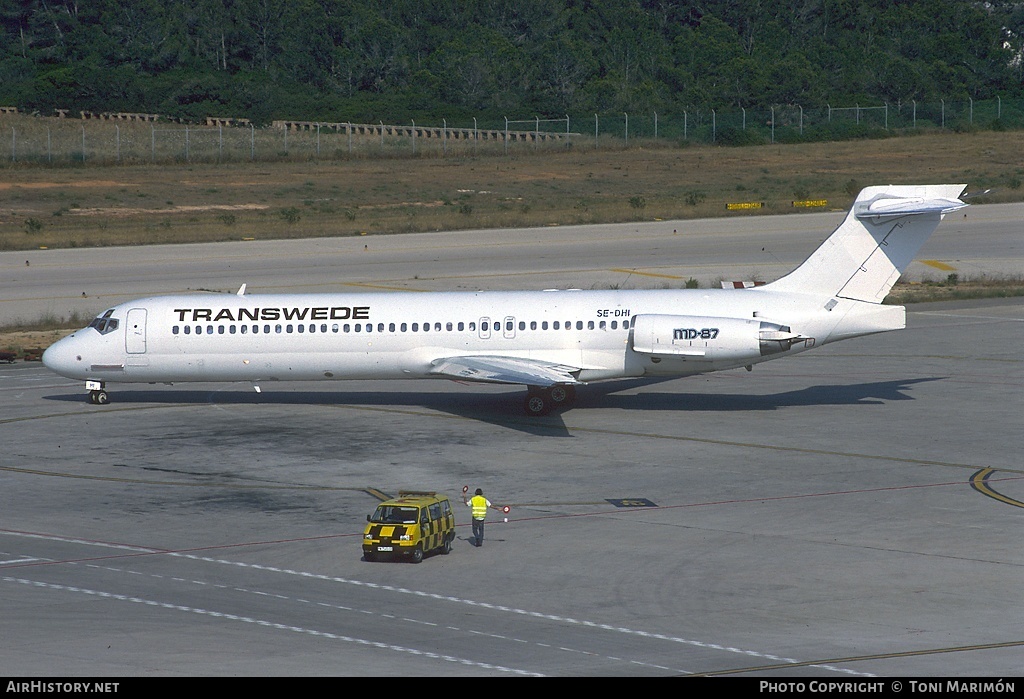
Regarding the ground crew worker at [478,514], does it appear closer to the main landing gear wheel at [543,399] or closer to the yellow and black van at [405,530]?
the yellow and black van at [405,530]

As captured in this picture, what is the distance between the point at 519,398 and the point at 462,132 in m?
80.4

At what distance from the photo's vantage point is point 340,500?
29000 mm

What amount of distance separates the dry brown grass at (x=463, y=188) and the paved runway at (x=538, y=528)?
3932cm

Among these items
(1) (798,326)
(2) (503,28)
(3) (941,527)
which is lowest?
(3) (941,527)

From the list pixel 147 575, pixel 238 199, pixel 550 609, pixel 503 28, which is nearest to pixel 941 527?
pixel 550 609

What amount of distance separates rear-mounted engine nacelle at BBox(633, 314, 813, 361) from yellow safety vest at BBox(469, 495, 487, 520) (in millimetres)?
13227

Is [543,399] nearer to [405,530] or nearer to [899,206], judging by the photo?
[899,206]

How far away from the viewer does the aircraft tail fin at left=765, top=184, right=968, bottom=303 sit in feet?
123

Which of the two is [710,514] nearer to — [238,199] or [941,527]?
[941,527]

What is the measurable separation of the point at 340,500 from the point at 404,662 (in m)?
11.1

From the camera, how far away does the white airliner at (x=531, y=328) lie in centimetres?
3691

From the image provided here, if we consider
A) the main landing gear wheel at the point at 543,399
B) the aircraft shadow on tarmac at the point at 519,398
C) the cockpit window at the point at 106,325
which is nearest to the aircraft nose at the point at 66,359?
the cockpit window at the point at 106,325

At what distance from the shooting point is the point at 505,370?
120 feet

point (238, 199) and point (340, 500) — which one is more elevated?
point (238, 199)
